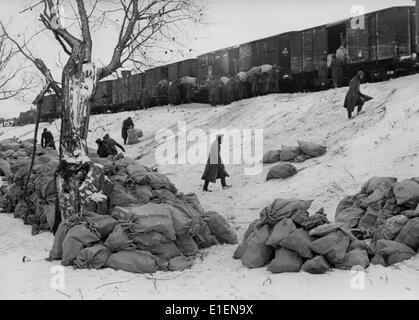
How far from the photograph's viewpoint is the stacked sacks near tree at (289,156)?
1072 cm

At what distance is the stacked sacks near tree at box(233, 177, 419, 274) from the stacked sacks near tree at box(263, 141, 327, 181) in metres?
4.26

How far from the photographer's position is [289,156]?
11.9 meters

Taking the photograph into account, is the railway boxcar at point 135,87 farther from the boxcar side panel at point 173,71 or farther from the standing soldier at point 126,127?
the standing soldier at point 126,127

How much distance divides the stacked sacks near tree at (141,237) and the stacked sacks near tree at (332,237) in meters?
0.79

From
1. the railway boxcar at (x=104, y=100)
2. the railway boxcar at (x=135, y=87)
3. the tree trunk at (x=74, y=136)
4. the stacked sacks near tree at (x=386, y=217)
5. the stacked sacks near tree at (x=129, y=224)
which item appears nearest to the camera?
the stacked sacks near tree at (x=386, y=217)

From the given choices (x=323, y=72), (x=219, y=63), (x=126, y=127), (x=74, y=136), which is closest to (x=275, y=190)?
(x=74, y=136)

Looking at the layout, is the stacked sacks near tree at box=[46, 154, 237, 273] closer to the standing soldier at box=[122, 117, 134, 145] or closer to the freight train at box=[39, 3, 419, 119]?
the freight train at box=[39, 3, 419, 119]

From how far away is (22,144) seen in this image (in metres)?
16.3

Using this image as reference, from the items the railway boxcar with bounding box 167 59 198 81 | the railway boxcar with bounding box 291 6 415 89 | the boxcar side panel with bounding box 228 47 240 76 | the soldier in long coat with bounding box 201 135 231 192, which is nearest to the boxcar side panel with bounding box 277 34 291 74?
the railway boxcar with bounding box 291 6 415 89

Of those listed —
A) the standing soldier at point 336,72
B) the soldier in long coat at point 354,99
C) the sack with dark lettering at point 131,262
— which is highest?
the standing soldier at point 336,72

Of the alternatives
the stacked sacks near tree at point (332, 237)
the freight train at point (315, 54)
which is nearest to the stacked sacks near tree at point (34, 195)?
the freight train at point (315, 54)

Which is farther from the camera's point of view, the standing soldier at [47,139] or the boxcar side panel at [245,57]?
the boxcar side panel at [245,57]

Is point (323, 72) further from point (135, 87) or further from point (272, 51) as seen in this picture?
point (135, 87)

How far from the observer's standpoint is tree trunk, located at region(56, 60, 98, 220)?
7.34 meters
